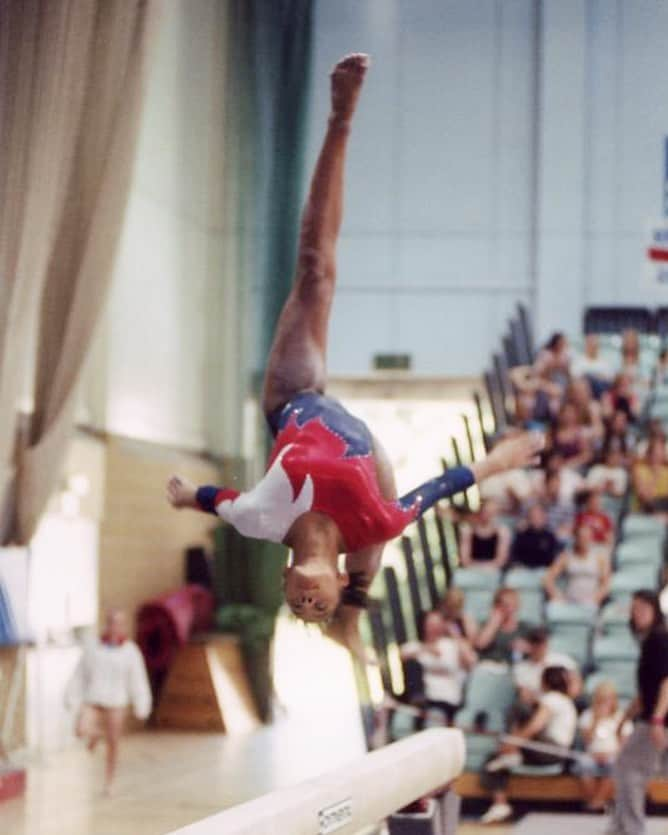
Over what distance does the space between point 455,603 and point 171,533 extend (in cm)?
513

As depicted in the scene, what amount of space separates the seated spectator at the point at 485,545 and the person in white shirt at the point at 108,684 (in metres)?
1.88

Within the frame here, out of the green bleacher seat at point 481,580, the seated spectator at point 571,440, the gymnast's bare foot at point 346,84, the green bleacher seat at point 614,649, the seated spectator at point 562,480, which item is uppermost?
the gymnast's bare foot at point 346,84

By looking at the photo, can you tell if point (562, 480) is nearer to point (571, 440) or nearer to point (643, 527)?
point (571, 440)

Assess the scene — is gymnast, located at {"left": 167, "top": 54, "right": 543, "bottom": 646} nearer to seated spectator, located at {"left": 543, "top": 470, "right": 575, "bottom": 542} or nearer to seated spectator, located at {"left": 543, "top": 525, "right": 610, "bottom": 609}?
seated spectator, located at {"left": 543, "top": 525, "right": 610, "bottom": 609}

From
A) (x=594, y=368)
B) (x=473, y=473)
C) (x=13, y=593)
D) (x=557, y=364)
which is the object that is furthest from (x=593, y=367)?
(x=473, y=473)

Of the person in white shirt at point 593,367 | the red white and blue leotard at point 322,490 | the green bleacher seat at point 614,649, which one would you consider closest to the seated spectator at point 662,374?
the person in white shirt at point 593,367

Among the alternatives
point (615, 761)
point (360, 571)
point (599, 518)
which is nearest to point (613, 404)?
point (599, 518)

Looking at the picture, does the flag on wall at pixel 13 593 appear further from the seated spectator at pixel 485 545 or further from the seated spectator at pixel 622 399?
the seated spectator at pixel 622 399

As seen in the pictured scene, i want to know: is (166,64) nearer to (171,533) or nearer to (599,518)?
(171,533)

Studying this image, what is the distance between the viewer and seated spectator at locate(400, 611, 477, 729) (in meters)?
8.65

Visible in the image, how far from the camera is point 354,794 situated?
5328mm

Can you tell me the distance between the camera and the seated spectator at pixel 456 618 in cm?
889

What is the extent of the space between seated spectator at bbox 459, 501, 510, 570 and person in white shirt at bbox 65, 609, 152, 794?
1876mm

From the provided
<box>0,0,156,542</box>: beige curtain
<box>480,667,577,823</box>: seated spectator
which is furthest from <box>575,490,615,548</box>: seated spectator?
<box>0,0,156,542</box>: beige curtain
